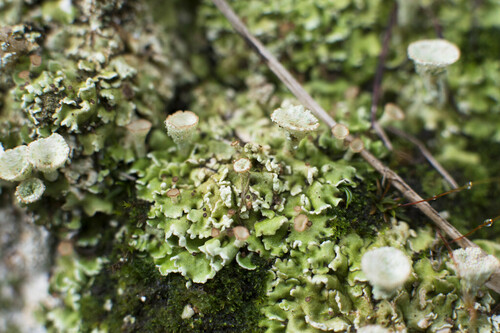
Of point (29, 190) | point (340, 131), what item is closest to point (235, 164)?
point (340, 131)

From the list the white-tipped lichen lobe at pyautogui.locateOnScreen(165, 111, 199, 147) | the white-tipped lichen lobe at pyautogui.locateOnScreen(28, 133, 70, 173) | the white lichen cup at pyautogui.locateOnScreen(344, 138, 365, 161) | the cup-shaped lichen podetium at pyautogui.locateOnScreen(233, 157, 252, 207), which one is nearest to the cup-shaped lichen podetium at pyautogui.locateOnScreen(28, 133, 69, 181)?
the white-tipped lichen lobe at pyautogui.locateOnScreen(28, 133, 70, 173)

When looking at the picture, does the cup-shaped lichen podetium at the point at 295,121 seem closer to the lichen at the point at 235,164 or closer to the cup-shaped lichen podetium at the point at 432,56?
the lichen at the point at 235,164

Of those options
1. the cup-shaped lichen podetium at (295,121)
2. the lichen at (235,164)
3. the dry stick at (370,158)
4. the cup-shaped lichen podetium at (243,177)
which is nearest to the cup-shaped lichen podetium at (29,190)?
the lichen at (235,164)

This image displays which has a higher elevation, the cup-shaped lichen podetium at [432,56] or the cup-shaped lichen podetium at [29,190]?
the cup-shaped lichen podetium at [432,56]

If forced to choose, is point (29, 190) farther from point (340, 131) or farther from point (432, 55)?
point (432, 55)

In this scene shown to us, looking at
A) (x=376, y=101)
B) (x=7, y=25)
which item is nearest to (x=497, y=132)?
(x=376, y=101)

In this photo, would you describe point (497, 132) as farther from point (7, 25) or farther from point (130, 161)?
point (7, 25)
